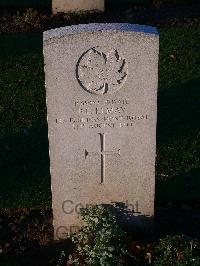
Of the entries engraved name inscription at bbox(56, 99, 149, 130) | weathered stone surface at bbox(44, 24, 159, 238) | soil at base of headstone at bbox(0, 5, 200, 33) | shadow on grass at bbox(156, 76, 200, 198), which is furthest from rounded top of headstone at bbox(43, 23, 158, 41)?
soil at base of headstone at bbox(0, 5, 200, 33)

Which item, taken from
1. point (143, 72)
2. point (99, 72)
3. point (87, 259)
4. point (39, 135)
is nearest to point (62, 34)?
point (99, 72)

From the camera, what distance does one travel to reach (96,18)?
11297 millimetres

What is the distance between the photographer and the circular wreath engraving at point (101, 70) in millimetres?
4824

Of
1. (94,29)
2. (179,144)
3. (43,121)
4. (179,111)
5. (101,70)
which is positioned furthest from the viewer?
(179,111)

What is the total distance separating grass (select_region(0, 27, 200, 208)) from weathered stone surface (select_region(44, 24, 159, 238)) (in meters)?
0.95

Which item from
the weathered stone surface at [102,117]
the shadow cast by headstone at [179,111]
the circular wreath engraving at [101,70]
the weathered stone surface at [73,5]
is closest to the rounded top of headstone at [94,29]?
the weathered stone surface at [102,117]

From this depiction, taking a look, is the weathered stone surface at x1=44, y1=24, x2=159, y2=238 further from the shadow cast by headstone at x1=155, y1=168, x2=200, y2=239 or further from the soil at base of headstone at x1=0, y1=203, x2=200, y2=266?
the shadow cast by headstone at x1=155, y1=168, x2=200, y2=239

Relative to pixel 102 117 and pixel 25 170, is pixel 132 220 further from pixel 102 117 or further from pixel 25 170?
pixel 25 170

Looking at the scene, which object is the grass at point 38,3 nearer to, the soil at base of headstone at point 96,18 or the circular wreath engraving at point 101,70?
the soil at base of headstone at point 96,18

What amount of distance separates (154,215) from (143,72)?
187 centimetres

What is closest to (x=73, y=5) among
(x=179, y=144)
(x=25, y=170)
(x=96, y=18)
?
(x=96, y=18)

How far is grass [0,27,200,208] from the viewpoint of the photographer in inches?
260

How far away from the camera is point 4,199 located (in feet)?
21.0

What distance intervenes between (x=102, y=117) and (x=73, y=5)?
21.6ft
